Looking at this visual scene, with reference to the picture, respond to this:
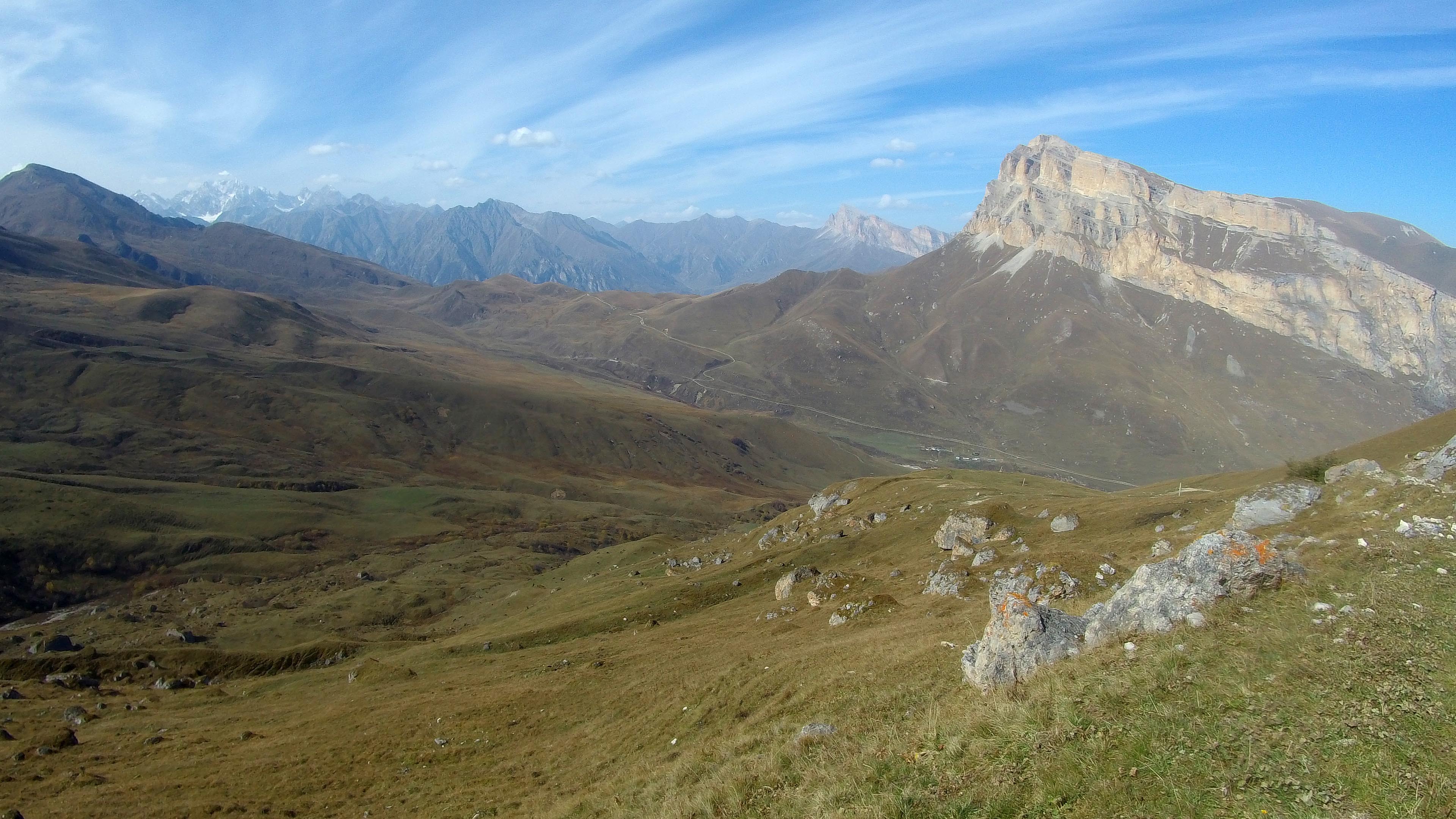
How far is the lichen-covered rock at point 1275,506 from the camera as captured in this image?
33188mm

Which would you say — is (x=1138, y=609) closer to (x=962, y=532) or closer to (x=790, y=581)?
(x=790, y=581)

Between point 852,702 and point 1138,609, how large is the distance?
9277mm

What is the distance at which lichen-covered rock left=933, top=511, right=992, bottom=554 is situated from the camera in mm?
62500

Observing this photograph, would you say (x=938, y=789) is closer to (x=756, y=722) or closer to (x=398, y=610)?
(x=756, y=722)

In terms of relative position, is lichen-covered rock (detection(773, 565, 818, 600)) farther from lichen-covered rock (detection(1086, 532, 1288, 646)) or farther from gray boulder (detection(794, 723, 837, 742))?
lichen-covered rock (detection(1086, 532, 1288, 646))

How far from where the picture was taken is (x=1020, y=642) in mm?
17375

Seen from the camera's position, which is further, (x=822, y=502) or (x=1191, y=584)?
(x=822, y=502)

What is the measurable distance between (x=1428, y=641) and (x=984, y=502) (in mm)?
64248

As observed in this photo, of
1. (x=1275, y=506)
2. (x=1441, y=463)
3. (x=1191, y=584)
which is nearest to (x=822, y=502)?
(x=1275, y=506)

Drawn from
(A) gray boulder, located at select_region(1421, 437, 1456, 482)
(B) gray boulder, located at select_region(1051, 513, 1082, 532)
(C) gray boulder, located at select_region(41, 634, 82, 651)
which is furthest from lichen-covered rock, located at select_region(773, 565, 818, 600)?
(C) gray boulder, located at select_region(41, 634, 82, 651)

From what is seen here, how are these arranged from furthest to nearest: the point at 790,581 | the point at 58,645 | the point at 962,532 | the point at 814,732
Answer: the point at 58,645
the point at 962,532
the point at 790,581
the point at 814,732

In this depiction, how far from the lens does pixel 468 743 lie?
36781mm

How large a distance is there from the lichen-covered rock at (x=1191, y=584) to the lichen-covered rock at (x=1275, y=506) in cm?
1952

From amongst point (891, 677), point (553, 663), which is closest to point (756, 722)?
point (891, 677)
